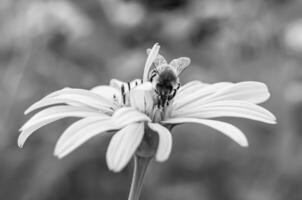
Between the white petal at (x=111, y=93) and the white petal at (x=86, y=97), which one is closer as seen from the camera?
the white petal at (x=86, y=97)

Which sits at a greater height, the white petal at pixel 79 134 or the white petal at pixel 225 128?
the white petal at pixel 225 128

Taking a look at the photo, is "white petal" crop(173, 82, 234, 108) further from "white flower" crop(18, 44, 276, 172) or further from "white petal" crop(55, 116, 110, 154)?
"white petal" crop(55, 116, 110, 154)

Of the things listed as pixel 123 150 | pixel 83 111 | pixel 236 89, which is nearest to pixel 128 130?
pixel 123 150

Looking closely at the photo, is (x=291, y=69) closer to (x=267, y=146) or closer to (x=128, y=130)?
(x=267, y=146)

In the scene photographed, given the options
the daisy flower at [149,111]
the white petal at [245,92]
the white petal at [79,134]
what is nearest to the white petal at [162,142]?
the daisy flower at [149,111]

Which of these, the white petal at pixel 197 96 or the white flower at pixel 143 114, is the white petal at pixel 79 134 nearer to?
the white flower at pixel 143 114

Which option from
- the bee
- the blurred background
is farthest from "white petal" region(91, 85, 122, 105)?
the blurred background
